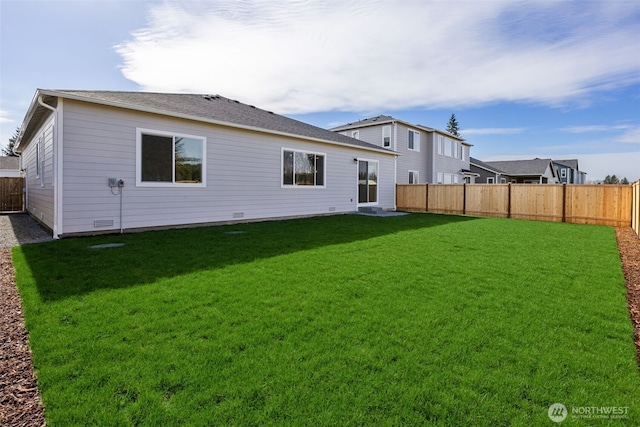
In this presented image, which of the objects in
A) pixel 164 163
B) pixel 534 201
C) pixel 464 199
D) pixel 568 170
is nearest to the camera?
pixel 164 163

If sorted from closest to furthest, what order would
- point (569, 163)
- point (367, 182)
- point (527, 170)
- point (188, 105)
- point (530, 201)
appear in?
1. point (188, 105)
2. point (530, 201)
3. point (367, 182)
4. point (527, 170)
5. point (569, 163)

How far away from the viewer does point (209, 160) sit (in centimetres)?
890

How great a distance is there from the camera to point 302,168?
11516mm

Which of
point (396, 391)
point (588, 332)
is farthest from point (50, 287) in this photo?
point (588, 332)

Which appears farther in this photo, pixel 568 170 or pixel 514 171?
pixel 568 170

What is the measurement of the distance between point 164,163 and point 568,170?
194 ft

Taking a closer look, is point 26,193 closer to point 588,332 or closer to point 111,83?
point 111,83

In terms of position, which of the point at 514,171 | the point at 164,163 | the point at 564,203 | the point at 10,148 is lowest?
the point at 564,203

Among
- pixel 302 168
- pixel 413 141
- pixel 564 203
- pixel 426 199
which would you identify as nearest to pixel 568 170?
pixel 413 141

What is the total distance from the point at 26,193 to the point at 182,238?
11.4 m

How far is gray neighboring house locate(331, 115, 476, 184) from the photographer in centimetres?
2020

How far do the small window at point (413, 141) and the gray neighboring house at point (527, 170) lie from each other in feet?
51.5

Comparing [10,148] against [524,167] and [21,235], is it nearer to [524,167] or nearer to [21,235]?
[21,235]

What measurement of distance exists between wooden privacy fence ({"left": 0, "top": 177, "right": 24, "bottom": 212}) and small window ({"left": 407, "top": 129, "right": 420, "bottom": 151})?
20072mm
